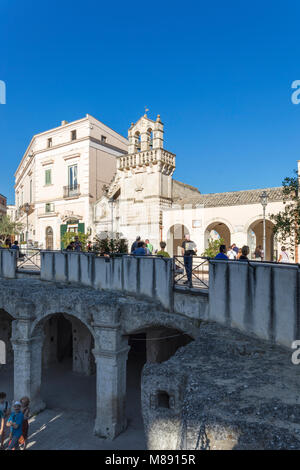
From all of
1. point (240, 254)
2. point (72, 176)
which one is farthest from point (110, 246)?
point (72, 176)

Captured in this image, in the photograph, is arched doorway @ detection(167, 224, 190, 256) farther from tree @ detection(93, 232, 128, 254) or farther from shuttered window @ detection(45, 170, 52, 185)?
shuttered window @ detection(45, 170, 52, 185)

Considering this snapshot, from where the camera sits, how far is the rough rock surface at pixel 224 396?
134 inches

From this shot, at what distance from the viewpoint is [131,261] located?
387 inches

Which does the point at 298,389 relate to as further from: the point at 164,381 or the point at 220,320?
the point at 220,320

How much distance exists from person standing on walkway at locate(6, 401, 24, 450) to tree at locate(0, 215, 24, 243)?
26.6 m

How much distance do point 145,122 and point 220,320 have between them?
55.8 feet

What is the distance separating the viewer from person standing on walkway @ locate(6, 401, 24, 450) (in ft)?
25.9

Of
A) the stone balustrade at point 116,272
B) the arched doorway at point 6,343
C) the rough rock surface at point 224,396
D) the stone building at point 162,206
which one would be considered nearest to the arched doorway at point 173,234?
the stone building at point 162,206

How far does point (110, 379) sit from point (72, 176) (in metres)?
18.4

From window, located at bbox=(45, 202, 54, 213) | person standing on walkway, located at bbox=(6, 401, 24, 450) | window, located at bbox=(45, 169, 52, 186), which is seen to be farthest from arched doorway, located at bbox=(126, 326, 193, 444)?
window, located at bbox=(45, 169, 52, 186)

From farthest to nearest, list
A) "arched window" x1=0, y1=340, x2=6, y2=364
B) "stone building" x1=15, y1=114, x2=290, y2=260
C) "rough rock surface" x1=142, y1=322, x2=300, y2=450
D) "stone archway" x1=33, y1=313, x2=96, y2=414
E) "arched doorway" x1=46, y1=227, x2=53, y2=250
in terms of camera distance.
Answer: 1. "arched doorway" x1=46, y1=227, x2=53, y2=250
2. "stone building" x1=15, y1=114, x2=290, y2=260
3. "arched window" x1=0, y1=340, x2=6, y2=364
4. "stone archway" x1=33, y1=313, x2=96, y2=414
5. "rough rock surface" x1=142, y1=322, x2=300, y2=450

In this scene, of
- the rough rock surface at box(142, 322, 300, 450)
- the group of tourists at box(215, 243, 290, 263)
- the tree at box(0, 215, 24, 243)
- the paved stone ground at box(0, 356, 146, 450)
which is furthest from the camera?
the tree at box(0, 215, 24, 243)

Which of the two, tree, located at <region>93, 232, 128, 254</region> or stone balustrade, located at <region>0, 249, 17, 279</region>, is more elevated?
tree, located at <region>93, 232, 128, 254</region>

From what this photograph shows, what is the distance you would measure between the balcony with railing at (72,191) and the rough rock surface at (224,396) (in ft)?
64.0
